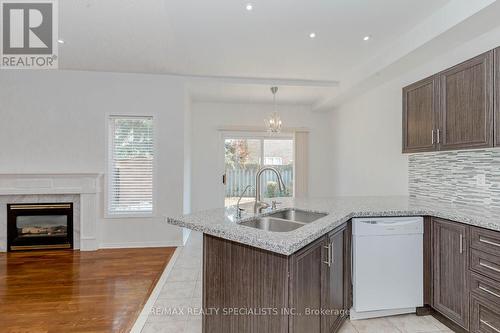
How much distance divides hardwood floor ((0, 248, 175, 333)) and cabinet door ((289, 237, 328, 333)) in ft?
4.83

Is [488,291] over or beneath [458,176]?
beneath

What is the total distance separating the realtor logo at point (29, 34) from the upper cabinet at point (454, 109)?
366 cm

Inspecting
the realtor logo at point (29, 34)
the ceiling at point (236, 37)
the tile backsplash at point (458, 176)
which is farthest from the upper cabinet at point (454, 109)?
the realtor logo at point (29, 34)

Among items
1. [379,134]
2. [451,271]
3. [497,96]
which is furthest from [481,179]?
[379,134]

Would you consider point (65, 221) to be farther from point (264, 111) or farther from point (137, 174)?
point (264, 111)

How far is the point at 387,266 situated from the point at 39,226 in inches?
186

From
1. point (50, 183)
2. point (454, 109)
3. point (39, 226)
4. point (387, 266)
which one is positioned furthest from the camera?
point (39, 226)

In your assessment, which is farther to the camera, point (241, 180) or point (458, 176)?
point (241, 180)

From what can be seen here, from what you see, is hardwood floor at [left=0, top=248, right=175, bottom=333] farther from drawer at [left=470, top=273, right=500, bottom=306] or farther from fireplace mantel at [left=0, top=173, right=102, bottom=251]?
→ drawer at [left=470, top=273, right=500, bottom=306]

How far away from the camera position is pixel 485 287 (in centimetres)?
170

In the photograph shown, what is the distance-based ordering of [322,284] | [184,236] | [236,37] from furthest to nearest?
[184,236] < [236,37] < [322,284]

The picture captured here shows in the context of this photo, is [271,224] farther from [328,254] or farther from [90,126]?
[90,126]

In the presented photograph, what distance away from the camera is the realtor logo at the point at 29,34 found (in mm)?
2516

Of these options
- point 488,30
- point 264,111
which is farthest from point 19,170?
point 488,30
